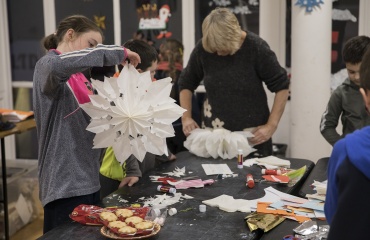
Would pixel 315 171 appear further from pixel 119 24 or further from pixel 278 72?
pixel 119 24

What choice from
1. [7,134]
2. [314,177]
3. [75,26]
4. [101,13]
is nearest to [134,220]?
[75,26]

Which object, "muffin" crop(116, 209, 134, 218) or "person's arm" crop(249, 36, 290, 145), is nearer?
"muffin" crop(116, 209, 134, 218)

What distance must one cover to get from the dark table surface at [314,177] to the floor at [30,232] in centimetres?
248

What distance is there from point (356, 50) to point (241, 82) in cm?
79

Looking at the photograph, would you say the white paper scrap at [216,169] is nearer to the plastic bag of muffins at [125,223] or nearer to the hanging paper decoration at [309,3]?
the plastic bag of muffins at [125,223]

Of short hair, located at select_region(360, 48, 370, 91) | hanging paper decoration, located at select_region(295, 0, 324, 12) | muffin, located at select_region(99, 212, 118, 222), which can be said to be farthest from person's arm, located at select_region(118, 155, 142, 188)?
hanging paper decoration, located at select_region(295, 0, 324, 12)

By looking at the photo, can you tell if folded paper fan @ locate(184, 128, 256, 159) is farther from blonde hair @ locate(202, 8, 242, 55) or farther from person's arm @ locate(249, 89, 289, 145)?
blonde hair @ locate(202, 8, 242, 55)

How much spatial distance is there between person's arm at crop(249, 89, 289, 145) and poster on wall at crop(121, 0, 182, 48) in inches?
87.7

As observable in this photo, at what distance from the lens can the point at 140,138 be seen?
244 centimetres

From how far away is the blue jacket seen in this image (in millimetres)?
1313

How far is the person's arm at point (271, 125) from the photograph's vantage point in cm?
357

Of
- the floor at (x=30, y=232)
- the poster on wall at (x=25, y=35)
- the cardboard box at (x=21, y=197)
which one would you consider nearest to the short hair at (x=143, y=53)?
the floor at (x=30, y=232)

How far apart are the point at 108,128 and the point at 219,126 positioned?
1397 millimetres

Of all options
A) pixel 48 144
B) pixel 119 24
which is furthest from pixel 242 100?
pixel 119 24
